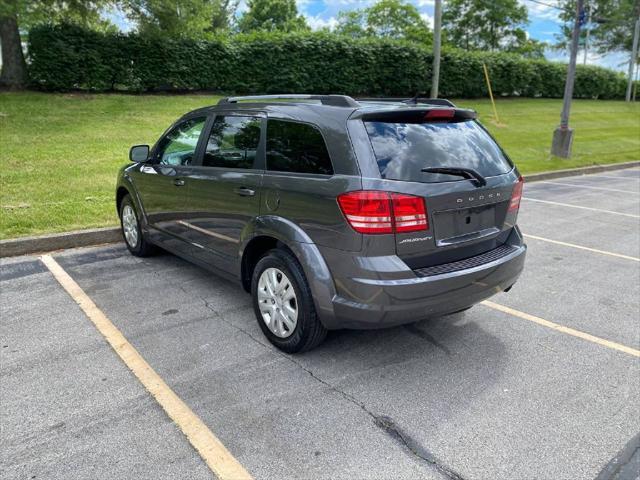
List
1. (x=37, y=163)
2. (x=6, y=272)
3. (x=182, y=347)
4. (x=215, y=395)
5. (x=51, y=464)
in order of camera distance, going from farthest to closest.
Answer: (x=37, y=163) → (x=6, y=272) → (x=182, y=347) → (x=215, y=395) → (x=51, y=464)

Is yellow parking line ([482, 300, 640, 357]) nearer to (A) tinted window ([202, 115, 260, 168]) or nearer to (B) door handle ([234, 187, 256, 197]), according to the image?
(B) door handle ([234, 187, 256, 197])

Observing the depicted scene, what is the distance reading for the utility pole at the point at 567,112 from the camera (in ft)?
47.0

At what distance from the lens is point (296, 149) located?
11.2 feet

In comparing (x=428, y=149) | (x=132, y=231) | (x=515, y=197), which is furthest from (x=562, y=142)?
(x=428, y=149)

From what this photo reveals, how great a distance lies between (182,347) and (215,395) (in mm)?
696

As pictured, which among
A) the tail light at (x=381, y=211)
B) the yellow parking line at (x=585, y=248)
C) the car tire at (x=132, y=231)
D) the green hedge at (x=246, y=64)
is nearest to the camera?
the tail light at (x=381, y=211)

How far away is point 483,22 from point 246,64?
40.4 meters

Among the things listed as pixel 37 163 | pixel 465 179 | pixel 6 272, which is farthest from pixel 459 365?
pixel 37 163

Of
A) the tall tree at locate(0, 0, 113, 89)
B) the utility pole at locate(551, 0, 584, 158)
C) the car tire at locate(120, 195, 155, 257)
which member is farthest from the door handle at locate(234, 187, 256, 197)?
the utility pole at locate(551, 0, 584, 158)

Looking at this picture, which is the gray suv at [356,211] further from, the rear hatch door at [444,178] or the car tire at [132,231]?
the car tire at [132,231]

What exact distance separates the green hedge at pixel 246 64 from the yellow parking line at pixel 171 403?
12.1 m

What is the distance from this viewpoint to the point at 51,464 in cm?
242

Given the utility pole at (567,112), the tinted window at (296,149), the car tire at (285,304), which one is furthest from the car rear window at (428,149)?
the utility pole at (567,112)

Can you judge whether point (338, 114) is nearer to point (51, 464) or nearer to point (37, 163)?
point (51, 464)
